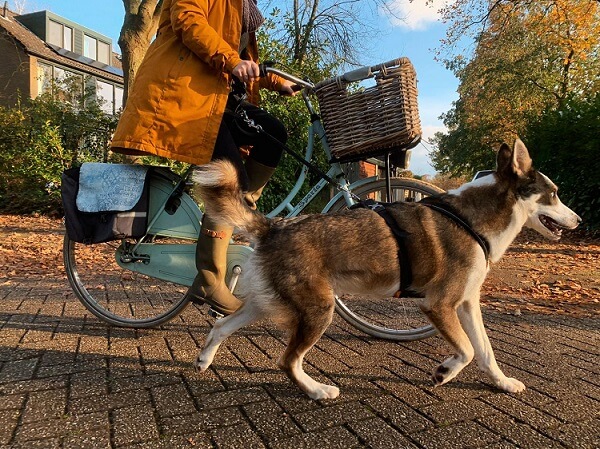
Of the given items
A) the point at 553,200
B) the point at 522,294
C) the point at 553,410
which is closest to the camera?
the point at 553,410

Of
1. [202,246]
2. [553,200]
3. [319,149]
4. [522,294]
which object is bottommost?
[522,294]

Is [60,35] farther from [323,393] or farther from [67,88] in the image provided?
Result: [323,393]

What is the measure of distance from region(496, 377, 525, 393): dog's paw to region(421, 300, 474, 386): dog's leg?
26 cm

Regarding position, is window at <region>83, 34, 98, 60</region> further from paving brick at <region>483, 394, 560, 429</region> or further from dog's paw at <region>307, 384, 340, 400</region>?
paving brick at <region>483, 394, 560, 429</region>

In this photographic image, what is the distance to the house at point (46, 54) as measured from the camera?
2775 cm

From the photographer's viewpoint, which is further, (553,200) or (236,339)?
(236,339)

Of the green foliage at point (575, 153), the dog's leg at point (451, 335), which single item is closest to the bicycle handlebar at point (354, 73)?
the dog's leg at point (451, 335)

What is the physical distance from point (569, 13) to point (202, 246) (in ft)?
78.9

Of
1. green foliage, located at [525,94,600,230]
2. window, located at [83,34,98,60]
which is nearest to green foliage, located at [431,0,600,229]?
green foliage, located at [525,94,600,230]

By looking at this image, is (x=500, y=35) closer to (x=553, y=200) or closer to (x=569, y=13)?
(x=569, y=13)

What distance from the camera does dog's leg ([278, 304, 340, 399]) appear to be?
262cm

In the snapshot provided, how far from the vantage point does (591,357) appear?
3523mm

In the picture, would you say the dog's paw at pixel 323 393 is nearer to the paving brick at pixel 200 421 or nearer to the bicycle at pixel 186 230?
the paving brick at pixel 200 421

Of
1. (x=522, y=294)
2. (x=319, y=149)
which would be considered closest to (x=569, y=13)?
(x=522, y=294)
